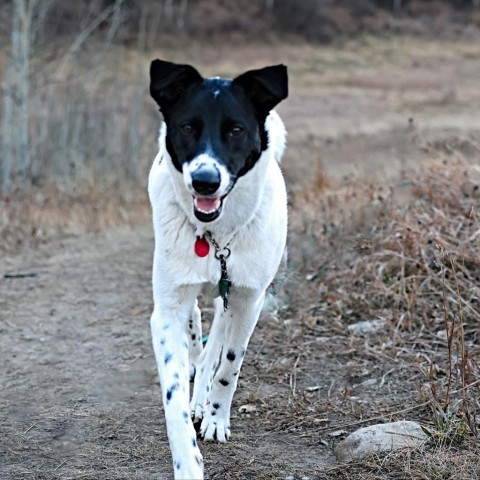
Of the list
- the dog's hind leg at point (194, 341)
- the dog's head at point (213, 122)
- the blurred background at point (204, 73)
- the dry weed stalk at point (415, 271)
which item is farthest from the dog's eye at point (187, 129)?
the blurred background at point (204, 73)

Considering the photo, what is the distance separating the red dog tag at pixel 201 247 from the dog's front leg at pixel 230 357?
0.81ft

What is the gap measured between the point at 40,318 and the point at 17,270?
52.0 inches

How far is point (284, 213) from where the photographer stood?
4.32 m

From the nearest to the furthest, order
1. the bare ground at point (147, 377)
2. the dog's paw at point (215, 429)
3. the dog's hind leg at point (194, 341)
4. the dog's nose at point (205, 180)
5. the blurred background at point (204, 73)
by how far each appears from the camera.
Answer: the dog's nose at point (205, 180) → the bare ground at point (147, 377) → the dog's paw at point (215, 429) → the dog's hind leg at point (194, 341) → the blurred background at point (204, 73)

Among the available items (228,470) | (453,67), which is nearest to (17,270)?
(228,470)

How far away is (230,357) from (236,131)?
1121mm

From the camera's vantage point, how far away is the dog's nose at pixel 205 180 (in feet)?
11.4

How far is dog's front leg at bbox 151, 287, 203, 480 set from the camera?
3.50 metres

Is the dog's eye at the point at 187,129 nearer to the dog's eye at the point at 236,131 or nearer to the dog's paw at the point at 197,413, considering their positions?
the dog's eye at the point at 236,131

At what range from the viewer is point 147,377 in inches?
210

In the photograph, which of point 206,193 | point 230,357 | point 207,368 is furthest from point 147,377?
point 206,193

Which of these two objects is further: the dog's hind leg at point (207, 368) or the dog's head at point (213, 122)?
the dog's hind leg at point (207, 368)

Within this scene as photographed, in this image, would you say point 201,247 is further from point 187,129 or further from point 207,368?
point 207,368

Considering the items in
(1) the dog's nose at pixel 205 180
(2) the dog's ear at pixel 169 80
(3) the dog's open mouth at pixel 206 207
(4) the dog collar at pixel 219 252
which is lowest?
(4) the dog collar at pixel 219 252
